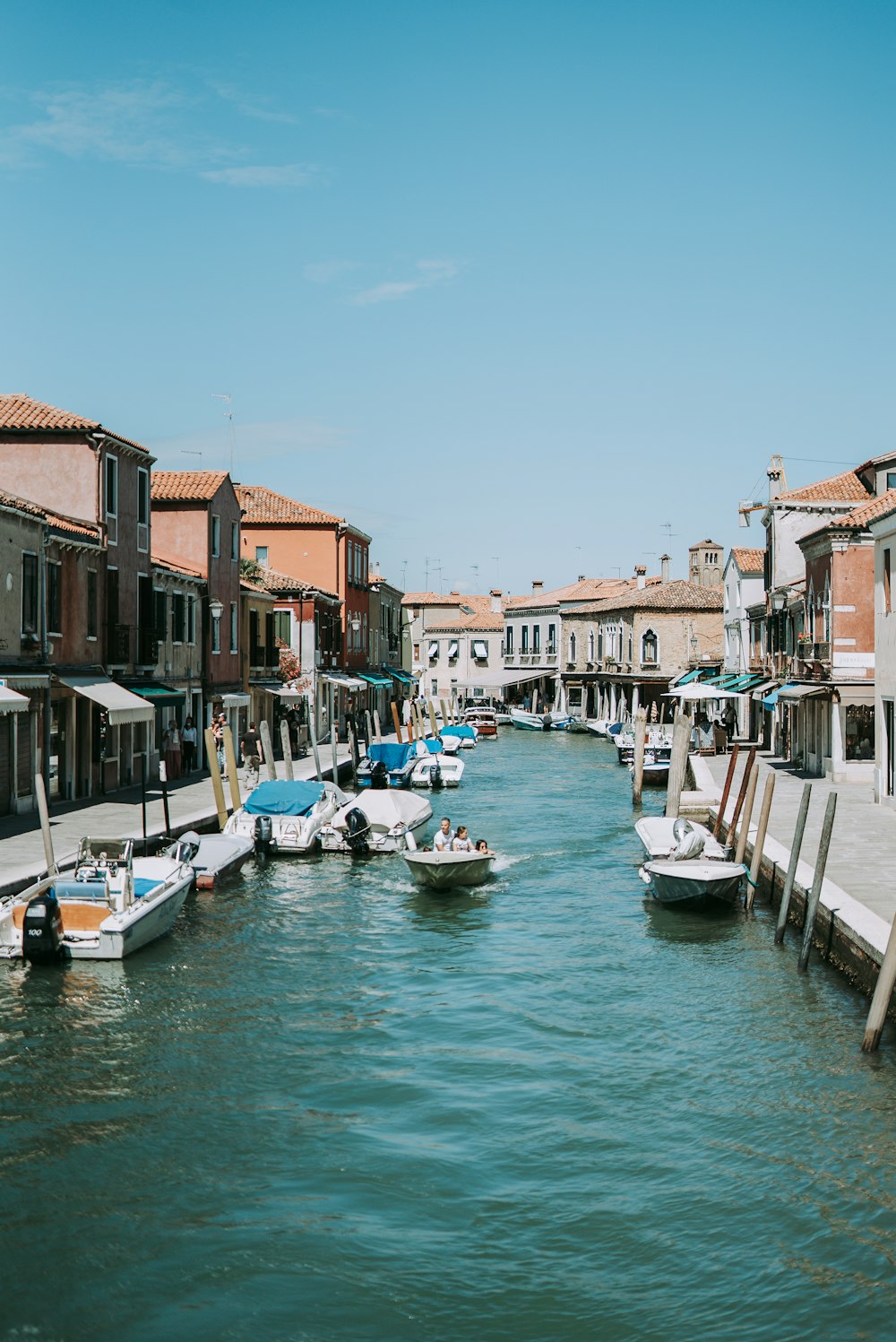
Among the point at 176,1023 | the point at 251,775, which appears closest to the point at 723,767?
the point at 251,775

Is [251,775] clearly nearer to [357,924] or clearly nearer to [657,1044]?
[357,924]

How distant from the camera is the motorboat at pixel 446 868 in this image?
2192cm

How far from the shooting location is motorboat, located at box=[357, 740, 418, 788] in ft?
131

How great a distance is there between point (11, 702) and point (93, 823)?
10.9 feet

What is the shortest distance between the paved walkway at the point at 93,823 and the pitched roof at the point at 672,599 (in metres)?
41.8

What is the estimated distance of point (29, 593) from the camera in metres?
25.0

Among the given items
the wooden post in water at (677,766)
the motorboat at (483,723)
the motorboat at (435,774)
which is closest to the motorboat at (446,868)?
the wooden post in water at (677,766)

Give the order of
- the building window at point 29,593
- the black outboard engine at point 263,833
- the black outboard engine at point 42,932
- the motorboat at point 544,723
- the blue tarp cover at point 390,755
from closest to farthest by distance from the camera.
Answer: the black outboard engine at point 42,932 → the building window at point 29,593 → the black outboard engine at point 263,833 → the blue tarp cover at point 390,755 → the motorboat at point 544,723

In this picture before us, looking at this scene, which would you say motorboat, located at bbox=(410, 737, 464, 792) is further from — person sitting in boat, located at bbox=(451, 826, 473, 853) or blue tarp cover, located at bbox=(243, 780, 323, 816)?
person sitting in boat, located at bbox=(451, 826, 473, 853)

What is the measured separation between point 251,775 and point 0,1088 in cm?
2121

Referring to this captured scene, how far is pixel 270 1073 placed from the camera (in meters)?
13.0

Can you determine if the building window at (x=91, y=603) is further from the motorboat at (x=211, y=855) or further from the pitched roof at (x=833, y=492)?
the pitched roof at (x=833, y=492)

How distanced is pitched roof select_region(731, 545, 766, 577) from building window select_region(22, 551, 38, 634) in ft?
109

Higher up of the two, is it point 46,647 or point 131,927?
point 46,647
